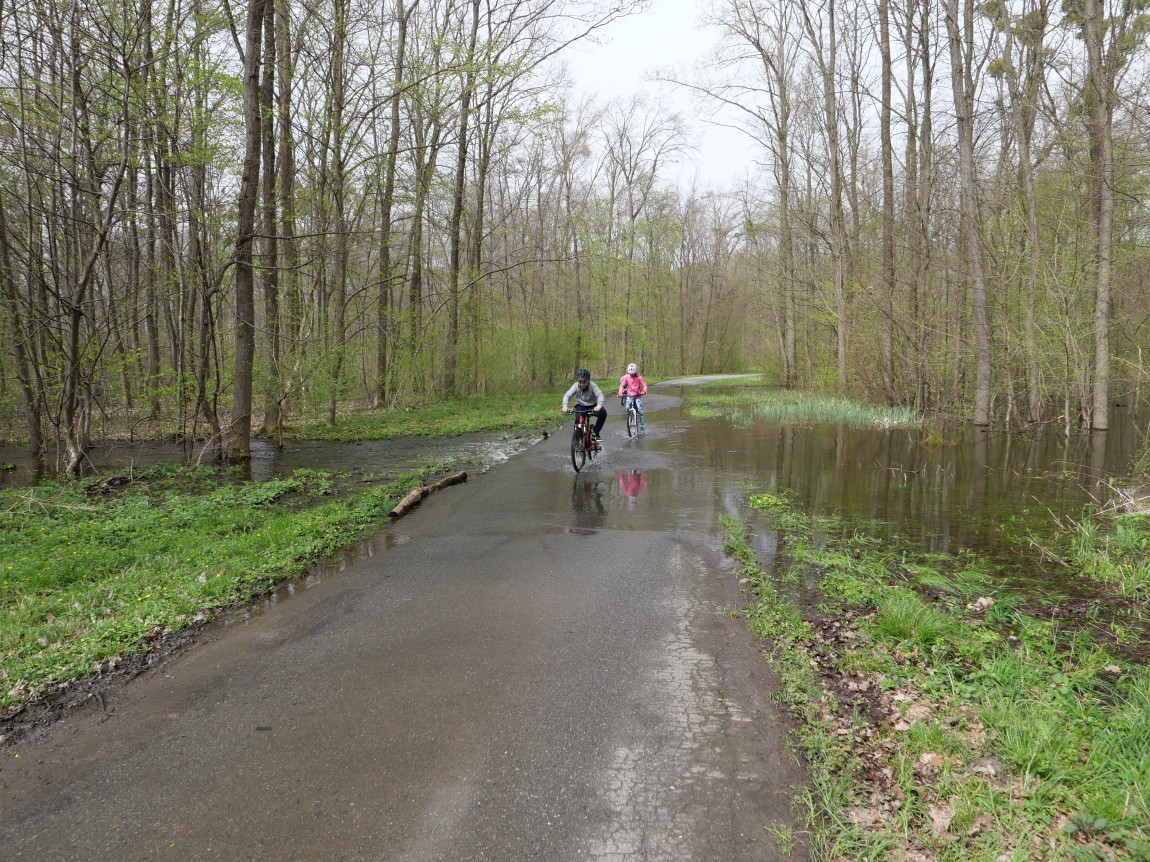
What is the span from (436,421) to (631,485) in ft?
35.9

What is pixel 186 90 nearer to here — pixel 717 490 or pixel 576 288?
pixel 717 490

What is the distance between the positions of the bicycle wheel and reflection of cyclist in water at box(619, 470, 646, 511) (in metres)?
0.78

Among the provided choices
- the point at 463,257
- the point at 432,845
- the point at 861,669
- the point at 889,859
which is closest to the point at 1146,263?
the point at 861,669

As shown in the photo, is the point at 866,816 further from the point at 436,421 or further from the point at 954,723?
the point at 436,421

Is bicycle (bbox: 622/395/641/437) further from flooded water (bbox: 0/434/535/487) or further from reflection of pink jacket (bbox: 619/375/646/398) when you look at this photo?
flooded water (bbox: 0/434/535/487)

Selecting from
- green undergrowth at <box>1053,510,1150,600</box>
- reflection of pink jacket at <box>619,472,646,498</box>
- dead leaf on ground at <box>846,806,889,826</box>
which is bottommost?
dead leaf on ground at <box>846,806,889,826</box>

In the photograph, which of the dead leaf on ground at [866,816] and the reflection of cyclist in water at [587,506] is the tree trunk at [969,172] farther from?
the dead leaf on ground at [866,816]

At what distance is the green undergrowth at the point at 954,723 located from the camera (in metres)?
2.48

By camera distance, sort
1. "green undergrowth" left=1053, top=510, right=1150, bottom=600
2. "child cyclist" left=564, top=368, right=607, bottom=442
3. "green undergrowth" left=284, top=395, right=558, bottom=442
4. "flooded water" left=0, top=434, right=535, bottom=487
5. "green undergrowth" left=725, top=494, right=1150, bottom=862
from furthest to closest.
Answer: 1. "green undergrowth" left=284, top=395, right=558, bottom=442
2. "child cyclist" left=564, top=368, right=607, bottom=442
3. "flooded water" left=0, top=434, right=535, bottom=487
4. "green undergrowth" left=1053, top=510, right=1150, bottom=600
5. "green undergrowth" left=725, top=494, right=1150, bottom=862

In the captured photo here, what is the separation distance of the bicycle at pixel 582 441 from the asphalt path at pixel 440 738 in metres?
5.48

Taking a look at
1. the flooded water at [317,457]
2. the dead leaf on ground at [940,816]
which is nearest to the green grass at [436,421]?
the flooded water at [317,457]

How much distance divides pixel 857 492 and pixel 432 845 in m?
8.30

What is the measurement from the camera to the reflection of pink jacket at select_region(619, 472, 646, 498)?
9375 mm

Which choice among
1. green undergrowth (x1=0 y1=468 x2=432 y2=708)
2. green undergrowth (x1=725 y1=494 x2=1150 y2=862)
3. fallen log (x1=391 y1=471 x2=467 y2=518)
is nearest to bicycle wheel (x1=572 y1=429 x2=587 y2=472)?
fallen log (x1=391 y1=471 x2=467 y2=518)
